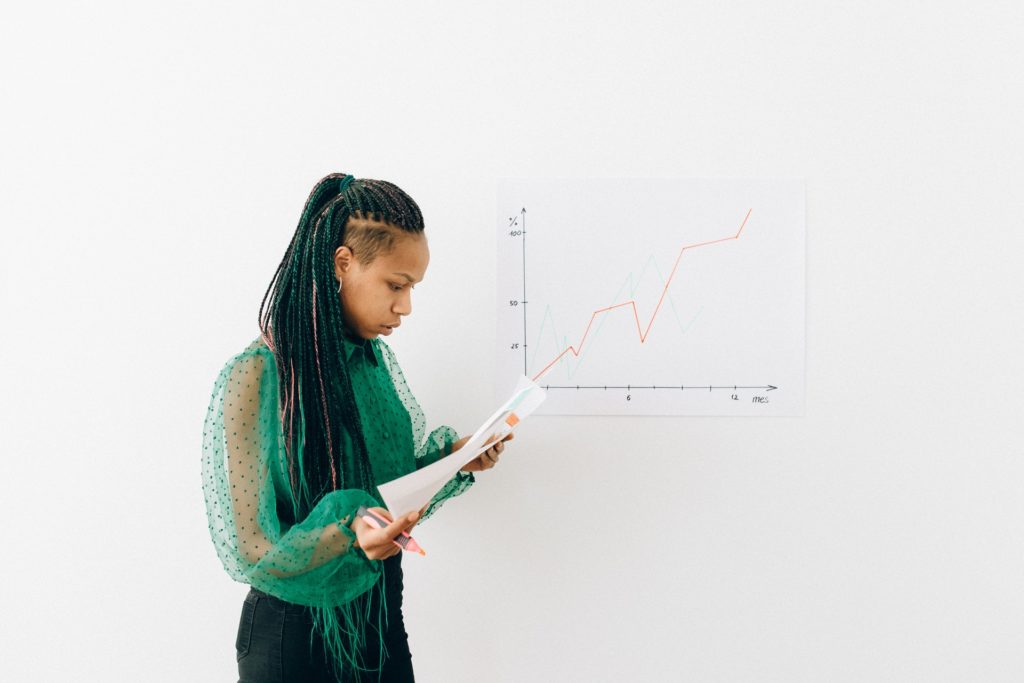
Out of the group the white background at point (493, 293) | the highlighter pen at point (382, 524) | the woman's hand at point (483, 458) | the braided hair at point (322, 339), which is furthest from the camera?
the white background at point (493, 293)

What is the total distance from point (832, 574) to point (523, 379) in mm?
619

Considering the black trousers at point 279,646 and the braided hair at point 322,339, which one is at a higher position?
the braided hair at point 322,339

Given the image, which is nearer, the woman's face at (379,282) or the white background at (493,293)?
the woman's face at (379,282)

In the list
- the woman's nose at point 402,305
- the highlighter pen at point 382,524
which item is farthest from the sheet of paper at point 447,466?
the woman's nose at point 402,305

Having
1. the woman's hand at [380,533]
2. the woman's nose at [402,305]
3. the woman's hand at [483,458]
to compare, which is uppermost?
the woman's nose at [402,305]

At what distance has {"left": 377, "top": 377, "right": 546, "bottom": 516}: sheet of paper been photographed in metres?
0.88

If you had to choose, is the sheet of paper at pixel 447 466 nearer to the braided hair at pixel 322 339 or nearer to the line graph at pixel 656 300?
the braided hair at pixel 322 339

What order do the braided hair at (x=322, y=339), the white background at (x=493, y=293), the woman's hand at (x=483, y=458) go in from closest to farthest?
the braided hair at (x=322, y=339), the woman's hand at (x=483, y=458), the white background at (x=493, y=293)

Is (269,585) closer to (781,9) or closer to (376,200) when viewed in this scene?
(376,200)

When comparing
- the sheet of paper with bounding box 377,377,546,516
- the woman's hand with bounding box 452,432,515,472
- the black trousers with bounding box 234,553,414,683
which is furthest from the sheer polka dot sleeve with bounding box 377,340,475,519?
the black trousers with bounding box 234,553,414,683

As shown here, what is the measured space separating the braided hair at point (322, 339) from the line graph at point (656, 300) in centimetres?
31

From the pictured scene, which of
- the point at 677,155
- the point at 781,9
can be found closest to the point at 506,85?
the point at 677,155

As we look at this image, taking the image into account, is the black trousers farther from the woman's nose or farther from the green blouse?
the woman's nose

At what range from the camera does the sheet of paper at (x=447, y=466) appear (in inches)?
34.6
